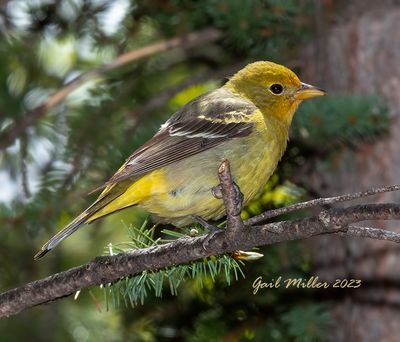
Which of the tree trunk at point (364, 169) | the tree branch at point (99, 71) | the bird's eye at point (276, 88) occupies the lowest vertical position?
the tree trunk at point (364, 169)

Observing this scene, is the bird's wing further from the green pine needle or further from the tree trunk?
the tree trunk

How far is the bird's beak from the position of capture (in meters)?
4.61

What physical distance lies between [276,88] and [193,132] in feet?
2.26

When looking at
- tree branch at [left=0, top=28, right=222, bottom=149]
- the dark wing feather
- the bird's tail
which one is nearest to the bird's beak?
the dark wing feather

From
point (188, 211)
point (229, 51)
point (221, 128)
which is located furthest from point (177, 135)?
point (229, 51)

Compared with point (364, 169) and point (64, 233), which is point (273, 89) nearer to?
point (364, 169)

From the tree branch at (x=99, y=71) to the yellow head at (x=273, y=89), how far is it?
599mm

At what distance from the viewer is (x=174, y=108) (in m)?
5.88

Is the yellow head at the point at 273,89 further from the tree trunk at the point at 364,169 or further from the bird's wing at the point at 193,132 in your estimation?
the tree trunk at the point at 364,169

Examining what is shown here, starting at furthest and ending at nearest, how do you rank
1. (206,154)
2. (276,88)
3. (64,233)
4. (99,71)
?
(99,71) → (276,88) → (206,154) → (64,233)

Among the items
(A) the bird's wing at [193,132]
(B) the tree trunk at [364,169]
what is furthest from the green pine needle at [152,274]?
(B) the tree trunk at [364,169]

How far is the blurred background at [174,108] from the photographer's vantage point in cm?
472

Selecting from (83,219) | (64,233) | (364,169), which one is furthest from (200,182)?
(364,169)

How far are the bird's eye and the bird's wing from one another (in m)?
0.18
